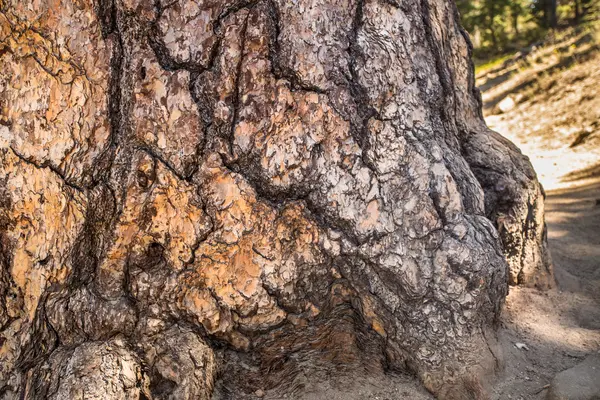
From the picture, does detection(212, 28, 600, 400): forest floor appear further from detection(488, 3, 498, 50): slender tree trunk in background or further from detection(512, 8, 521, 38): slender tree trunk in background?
detection(512, 8, 521, 38): slender tree trunk in background

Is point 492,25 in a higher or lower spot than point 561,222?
higher

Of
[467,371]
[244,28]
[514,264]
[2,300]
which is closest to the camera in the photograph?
[2,300]

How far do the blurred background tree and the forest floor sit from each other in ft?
37.8

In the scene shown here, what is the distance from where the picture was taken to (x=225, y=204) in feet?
6.48

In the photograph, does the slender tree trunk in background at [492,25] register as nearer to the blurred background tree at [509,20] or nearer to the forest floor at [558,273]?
the blurred background tree at [509,20]

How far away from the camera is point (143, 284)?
78.0 inches

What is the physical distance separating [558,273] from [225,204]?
2458mm

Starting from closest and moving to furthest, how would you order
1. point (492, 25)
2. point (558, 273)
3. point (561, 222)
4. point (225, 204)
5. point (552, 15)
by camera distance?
1. point (225, 204)
2. point (558, 273)
3. point (561, 222)
4. point (552, 15)
5. point (492, 25)

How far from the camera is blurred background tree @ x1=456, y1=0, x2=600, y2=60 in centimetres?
1925

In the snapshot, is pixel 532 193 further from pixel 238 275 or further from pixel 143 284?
pixel 143 284

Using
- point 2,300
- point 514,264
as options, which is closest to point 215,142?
point 2,300

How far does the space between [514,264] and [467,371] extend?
1065 mm

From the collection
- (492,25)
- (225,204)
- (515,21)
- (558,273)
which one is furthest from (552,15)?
(225,204)

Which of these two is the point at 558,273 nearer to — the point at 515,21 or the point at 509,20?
the point at 515,21
